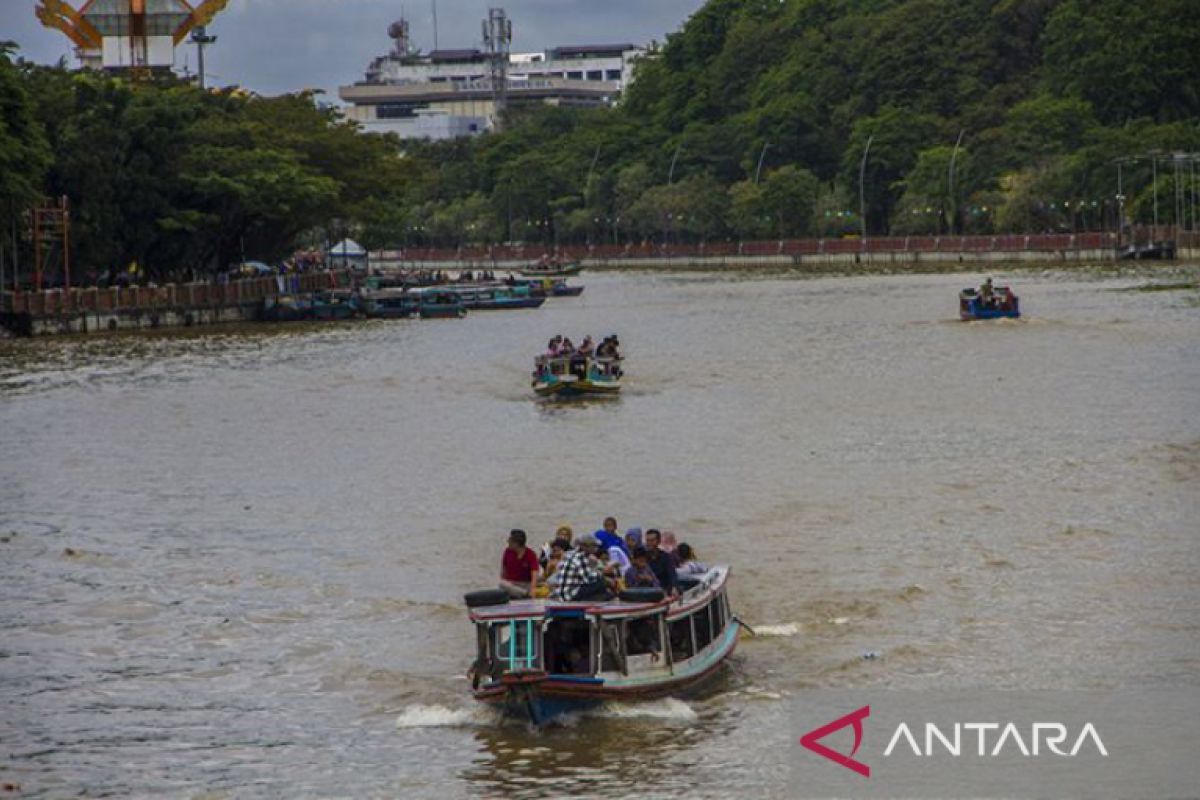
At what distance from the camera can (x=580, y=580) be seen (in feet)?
91.6

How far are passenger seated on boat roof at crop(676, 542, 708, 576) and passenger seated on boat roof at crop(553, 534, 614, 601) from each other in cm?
246

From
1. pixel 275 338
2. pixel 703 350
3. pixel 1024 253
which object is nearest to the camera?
pixel 703 350

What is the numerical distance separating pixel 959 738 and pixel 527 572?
6.33 metres

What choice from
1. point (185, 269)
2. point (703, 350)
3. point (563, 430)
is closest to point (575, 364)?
point (563, 430)

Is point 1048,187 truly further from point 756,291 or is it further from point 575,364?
point 575,364

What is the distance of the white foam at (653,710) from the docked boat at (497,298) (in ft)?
323

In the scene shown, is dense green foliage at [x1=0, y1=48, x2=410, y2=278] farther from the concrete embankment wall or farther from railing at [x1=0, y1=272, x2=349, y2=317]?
the concrete embankment wall

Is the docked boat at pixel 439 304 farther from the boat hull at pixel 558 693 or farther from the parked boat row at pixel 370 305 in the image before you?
the boat hull at pixel 558 693

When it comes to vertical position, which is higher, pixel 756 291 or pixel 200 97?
pixel 200 97

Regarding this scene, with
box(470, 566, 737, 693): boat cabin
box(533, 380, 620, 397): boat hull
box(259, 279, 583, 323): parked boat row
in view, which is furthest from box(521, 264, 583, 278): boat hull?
box(470, 566, 737, 693): boat cabin

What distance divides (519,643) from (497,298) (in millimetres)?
101495

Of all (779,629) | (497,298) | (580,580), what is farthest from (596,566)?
(497,298)

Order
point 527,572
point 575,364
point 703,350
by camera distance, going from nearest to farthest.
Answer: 1. point 527,572
2. point 575,364
3. point 703,350

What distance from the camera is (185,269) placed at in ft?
399
